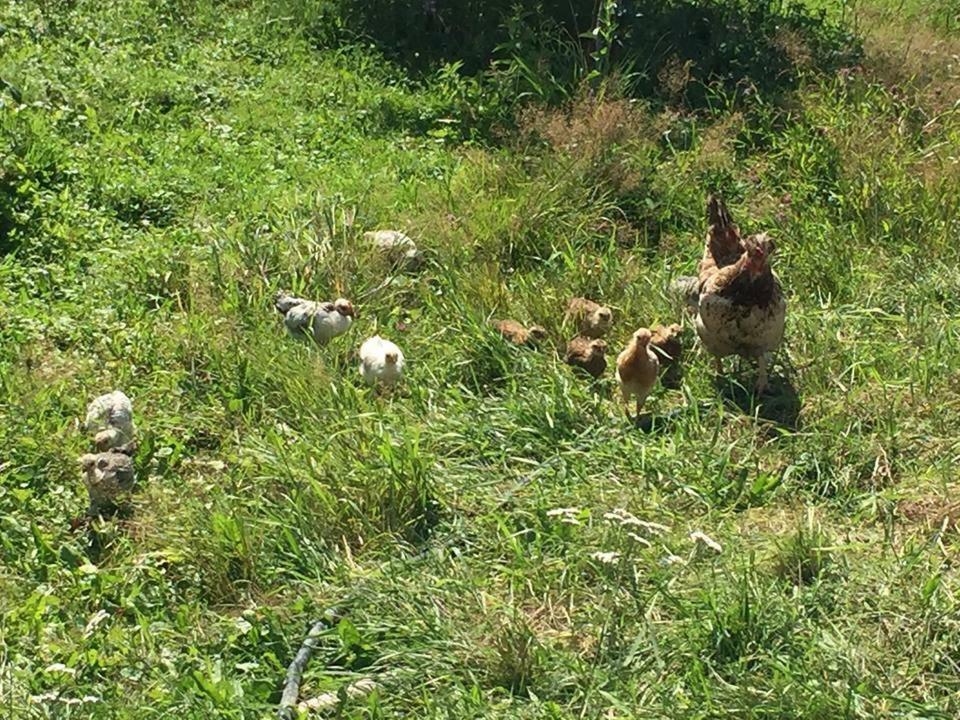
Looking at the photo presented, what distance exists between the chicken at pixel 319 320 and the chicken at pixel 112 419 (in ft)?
Answer: 2.64

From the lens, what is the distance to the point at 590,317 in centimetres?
524

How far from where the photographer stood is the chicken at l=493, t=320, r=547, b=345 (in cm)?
519

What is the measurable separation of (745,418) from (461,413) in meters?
1.08

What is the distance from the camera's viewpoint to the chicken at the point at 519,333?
17.0 ft

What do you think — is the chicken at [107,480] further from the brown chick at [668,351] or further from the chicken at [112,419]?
the brown chick at [668,351]

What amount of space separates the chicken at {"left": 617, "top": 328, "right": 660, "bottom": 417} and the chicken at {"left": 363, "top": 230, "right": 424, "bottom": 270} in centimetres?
148

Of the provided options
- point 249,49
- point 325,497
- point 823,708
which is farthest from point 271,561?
point 249,49

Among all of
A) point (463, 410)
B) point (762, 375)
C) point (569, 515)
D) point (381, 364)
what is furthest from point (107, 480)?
point (762, 375)

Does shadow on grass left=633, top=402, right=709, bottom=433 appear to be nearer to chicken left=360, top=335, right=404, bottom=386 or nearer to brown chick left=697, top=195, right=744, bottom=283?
brown chick left=697, top=195, right=744, bottom=283

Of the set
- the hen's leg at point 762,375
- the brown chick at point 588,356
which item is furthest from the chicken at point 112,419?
the hen's leg at point 762,375

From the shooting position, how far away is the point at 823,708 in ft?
10.8

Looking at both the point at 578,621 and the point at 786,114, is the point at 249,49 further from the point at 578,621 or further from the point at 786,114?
the point at 578,621

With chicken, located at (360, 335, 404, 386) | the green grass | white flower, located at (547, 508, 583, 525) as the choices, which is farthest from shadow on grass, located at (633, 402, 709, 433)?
chicken, located at (360, 335, 404, 386)

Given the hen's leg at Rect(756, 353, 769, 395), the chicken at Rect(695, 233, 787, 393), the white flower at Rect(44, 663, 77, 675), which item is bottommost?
the white flower at Rect(44, 663, 77, 675)
